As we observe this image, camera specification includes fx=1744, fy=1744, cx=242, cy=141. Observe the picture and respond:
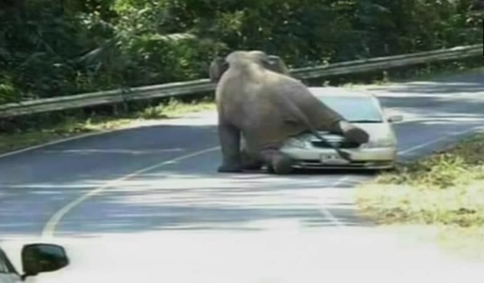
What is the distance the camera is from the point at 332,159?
27.6 metres

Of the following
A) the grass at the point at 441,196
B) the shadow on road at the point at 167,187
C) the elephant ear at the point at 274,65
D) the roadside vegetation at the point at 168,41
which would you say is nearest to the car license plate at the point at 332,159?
the shadow on road at the point at 167,187

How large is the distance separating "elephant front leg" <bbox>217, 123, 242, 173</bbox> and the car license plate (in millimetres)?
1489

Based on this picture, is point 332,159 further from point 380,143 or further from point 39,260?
point 39,260

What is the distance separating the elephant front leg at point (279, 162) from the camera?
2778cm

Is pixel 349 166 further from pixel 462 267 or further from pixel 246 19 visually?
pixel 246 19

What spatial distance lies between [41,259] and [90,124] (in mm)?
28811

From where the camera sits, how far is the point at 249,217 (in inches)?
851

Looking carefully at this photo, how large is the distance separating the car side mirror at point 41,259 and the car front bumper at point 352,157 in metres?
19.8

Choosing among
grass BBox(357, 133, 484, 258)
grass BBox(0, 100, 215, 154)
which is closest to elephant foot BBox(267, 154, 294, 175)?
grass BBox(357, 133, 484, 258)

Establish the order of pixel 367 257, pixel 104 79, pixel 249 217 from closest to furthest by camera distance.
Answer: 1. pixel 367 257
2. pixel 249 217
3. pixel 104 79

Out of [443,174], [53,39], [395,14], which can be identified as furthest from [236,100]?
[395,14]

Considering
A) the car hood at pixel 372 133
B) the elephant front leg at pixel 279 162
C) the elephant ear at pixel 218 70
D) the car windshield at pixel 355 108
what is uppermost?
the elephant ear at pixel 218 70

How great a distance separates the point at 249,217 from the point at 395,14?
30.6 metres

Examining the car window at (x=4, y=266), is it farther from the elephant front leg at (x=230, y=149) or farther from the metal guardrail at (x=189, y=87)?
the metal guardrail at (x=189, y=87)
